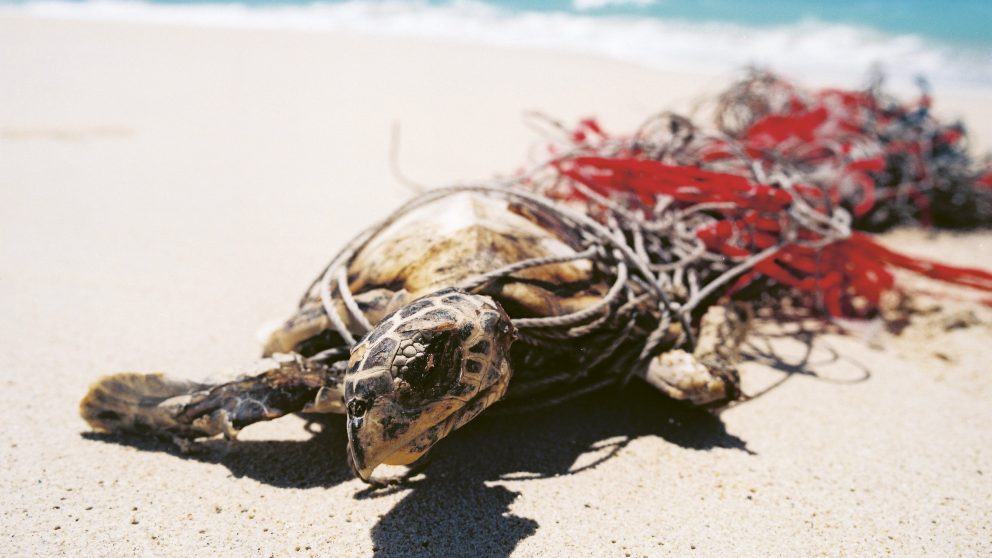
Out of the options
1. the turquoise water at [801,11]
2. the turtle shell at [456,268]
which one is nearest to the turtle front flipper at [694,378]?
the turtle shell at [456,268]

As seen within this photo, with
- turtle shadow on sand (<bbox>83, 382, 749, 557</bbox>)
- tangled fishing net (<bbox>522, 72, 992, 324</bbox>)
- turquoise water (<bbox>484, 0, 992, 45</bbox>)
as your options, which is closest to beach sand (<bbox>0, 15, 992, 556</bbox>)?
turtle shadow on sand (<bbox>83, 382, 749, 557</bbox>)

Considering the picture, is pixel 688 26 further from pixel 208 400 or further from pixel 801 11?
pixel 208 400

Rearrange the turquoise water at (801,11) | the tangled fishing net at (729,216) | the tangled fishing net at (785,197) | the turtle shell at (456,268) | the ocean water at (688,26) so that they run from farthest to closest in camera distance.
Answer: the turquoise water at (801,11) → the ocean water at (688,26) → the tangled fishing net at (785,197) → the tangled fishing net at (729,216) → the turtle shell at (456,268)

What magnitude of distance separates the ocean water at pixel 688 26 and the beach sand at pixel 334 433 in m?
7.17

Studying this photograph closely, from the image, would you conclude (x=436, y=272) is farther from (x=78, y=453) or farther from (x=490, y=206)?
(x=78, y=453)

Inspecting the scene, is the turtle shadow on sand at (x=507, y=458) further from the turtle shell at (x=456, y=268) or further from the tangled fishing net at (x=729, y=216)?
the turtle shell at (x=456, y=268)

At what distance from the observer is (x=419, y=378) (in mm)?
1097

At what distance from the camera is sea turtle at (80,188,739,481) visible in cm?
112

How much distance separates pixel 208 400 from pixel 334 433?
30 cm

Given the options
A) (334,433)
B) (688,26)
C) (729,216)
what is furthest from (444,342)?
(688,26)

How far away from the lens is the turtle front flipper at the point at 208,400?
4.44 feet

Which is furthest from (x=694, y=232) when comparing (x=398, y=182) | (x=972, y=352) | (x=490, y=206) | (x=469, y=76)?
(x=469, y=76)

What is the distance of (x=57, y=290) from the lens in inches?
84.0

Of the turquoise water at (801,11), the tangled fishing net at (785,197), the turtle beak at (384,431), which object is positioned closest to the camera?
the turtle beak at (384,431)
